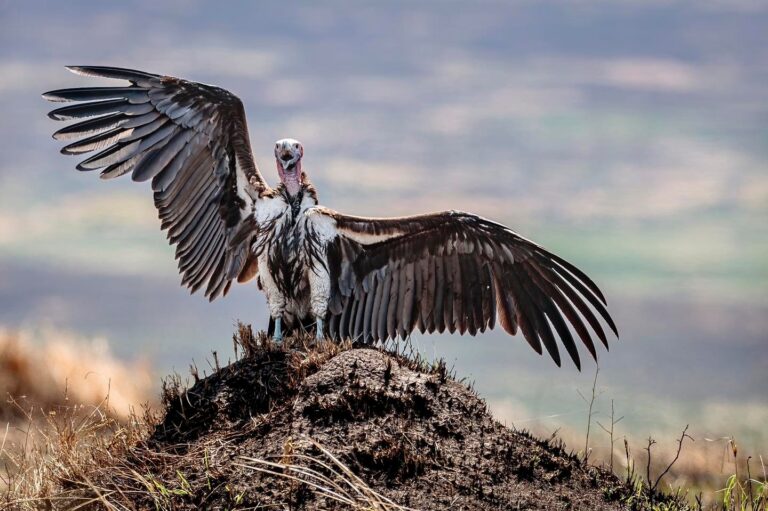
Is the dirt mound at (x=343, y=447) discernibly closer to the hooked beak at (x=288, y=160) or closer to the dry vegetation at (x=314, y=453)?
the dry vegetation at (x=314, y=453)

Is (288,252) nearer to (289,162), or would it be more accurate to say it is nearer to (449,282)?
(289,162)

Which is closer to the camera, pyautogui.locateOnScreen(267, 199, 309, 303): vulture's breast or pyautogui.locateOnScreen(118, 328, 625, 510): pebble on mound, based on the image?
pyautogui.locateOnScreen(118, 328, 625, 510): pebble on mound

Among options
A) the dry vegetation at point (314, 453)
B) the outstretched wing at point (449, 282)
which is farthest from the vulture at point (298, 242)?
the dry vegetation at point (314, 453)

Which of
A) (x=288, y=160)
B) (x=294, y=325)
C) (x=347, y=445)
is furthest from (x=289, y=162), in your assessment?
(x=347, y=445)

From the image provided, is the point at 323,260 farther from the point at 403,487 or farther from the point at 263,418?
the point at 403,487

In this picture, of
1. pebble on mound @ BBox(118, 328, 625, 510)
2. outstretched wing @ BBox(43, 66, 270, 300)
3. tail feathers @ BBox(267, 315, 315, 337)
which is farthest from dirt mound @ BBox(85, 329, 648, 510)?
outstretched wing @ BBox(43, 66, 270, 300)

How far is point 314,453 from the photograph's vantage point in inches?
239

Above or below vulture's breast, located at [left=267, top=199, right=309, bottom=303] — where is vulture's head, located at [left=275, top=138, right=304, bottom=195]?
above

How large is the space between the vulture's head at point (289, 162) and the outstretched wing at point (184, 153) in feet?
0.86

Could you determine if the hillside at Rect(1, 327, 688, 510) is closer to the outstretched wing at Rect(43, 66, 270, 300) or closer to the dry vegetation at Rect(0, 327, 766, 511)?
the dry vegetation at Rect(0, 327, 766, 511)

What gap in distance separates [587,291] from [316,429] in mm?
2725

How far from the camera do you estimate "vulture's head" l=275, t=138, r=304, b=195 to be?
7.81 meters

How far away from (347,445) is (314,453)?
0.23m

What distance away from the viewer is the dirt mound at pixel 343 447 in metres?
5.86
